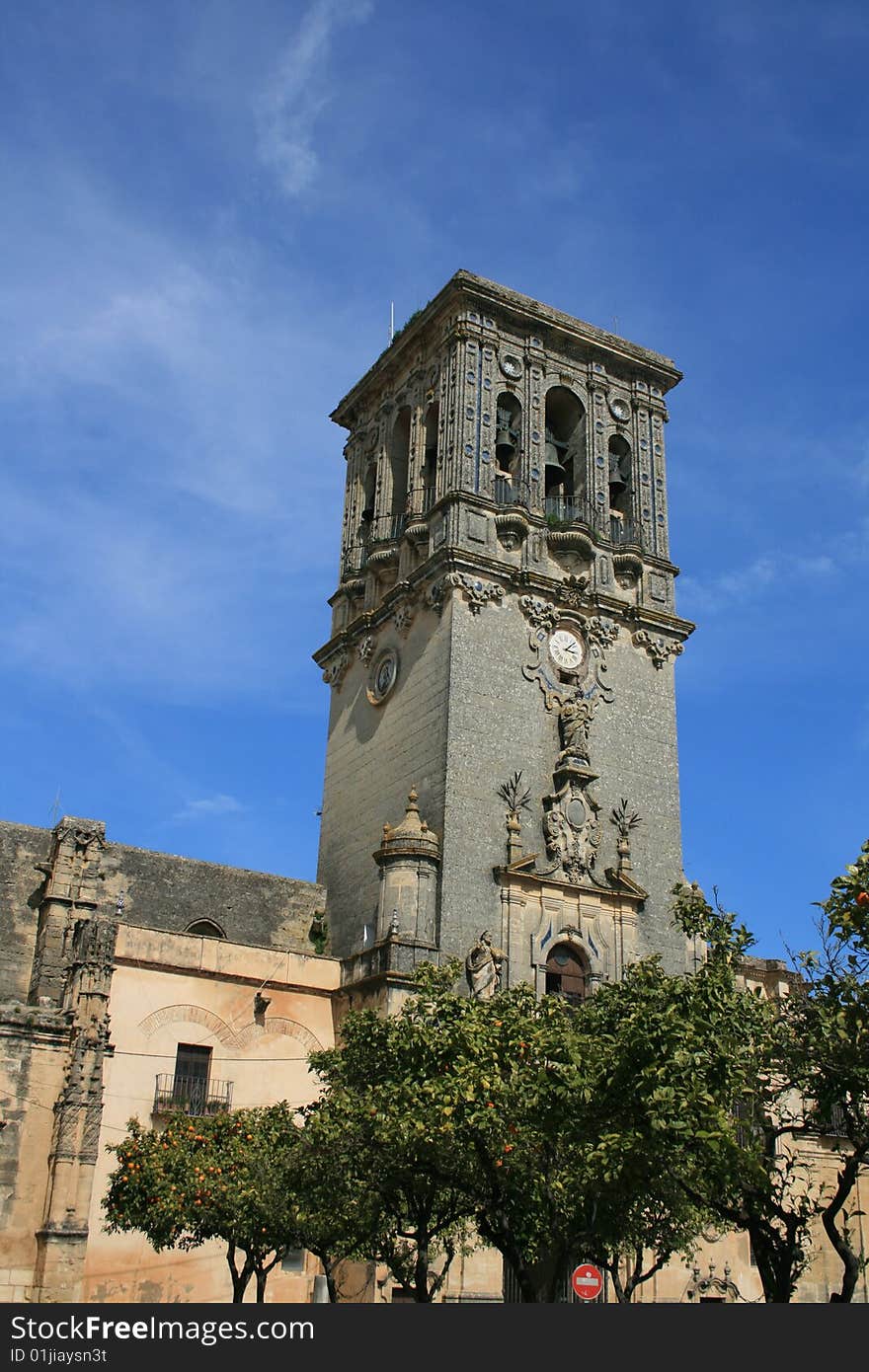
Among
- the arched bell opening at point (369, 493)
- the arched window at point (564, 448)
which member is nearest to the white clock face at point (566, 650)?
the arched window at point (564, 448)

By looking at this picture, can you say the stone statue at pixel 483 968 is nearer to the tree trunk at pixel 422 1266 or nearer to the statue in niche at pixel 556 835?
the statue in niche at pixel 556 835

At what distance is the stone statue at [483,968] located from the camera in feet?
102

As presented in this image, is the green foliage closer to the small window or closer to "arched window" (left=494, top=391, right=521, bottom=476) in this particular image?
the small window

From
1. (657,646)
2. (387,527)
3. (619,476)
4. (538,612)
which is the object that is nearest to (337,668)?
(387,527)

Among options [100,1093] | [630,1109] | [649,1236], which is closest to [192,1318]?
[630,1109]

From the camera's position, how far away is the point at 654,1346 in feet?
37.3

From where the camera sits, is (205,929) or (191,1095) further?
(205,929)

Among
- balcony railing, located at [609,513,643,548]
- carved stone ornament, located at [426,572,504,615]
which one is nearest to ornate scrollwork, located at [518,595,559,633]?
carved stone ornament, located at [426,572,504,615]

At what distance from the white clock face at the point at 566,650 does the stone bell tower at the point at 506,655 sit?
0.06 meters

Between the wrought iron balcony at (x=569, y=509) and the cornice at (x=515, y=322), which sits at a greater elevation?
the cornice at (x=515, y=322)

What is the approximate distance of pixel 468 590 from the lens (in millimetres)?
35312

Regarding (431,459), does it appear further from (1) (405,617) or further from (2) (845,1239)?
(2) (845,1239)

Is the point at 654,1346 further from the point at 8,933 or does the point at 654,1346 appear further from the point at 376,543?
the point at 376,543

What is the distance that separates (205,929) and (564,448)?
17558 millimetres
